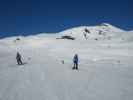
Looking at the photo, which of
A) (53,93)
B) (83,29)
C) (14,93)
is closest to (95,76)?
(53,93)

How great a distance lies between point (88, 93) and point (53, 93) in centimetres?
222

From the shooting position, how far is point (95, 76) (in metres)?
18.9

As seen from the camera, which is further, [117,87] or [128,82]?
[128,82]

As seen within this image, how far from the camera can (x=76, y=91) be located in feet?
46.8

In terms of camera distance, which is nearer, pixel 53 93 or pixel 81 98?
pixel 81 98

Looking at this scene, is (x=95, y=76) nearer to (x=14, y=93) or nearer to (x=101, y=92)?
(x=101, y=92)

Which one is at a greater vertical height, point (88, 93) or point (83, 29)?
point (83, 29)

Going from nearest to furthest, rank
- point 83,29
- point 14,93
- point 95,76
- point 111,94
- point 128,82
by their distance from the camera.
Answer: point 111,94 < point 14,93 < point 128,82 < point 95,76 < point 83,29

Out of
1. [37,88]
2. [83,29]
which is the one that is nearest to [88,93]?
[37,88]

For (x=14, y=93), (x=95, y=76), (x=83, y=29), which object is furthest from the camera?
(x=83, y=29)

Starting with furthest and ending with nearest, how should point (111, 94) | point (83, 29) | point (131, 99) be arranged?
point (83, 29) < point (111, 94) < point (131, 99)

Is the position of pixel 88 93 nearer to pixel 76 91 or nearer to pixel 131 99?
pixel 76 91

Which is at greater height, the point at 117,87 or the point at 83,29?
the point at 83,29

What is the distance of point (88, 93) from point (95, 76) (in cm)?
524
